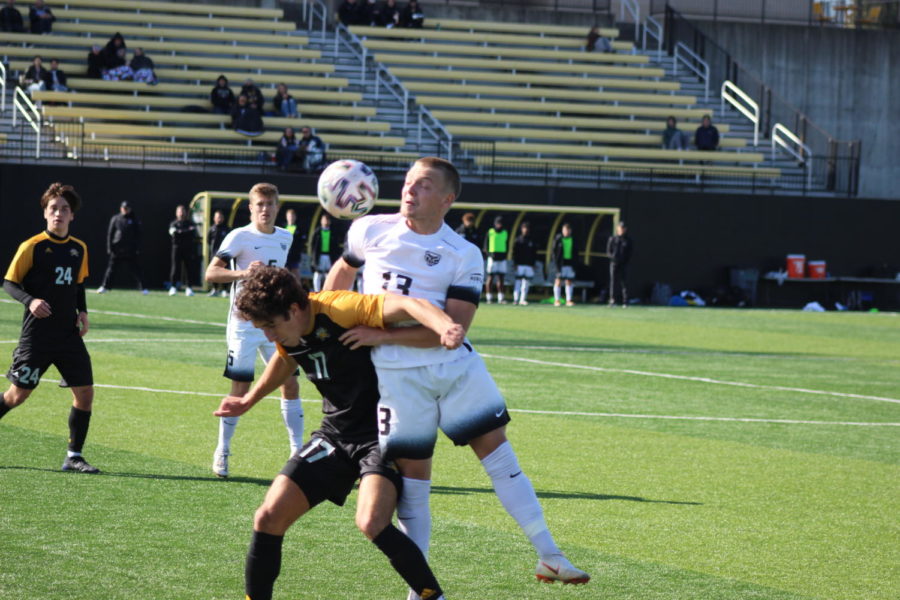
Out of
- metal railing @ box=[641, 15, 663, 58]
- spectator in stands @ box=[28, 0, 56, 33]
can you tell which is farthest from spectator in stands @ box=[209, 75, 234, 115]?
metal railing @ box=[641, 15, 663, 58]

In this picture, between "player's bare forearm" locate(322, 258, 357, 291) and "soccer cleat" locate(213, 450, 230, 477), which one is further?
"soccer cleat" locate(213, 450, 230, 477)

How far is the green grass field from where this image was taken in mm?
6180

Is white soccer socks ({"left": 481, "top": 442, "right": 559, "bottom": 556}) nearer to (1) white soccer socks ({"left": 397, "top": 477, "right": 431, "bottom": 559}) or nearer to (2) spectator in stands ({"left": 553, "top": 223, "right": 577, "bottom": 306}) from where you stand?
(1) white soccer socks ({"left": 397, "top": 477, "right": 431, "bottom": 559})

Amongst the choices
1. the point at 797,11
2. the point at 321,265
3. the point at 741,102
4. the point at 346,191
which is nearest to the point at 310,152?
the point at 321,265

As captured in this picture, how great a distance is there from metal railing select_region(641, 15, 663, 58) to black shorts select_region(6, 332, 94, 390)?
113ft

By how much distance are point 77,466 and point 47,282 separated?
1.23 metres

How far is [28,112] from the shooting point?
30.9 m

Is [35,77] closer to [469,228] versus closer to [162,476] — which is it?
[469,228]

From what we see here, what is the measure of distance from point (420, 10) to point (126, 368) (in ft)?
84.9

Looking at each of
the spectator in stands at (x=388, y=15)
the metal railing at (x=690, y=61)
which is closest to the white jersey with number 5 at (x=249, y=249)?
the spectator in stands at (x=388, y=15)

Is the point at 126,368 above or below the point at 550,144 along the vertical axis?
below

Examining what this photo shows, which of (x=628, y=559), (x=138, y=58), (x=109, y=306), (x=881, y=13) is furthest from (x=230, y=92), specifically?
(x=628, y=559)

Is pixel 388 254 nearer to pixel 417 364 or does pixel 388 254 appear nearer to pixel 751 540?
pixel 417 364

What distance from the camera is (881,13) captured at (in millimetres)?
42688
